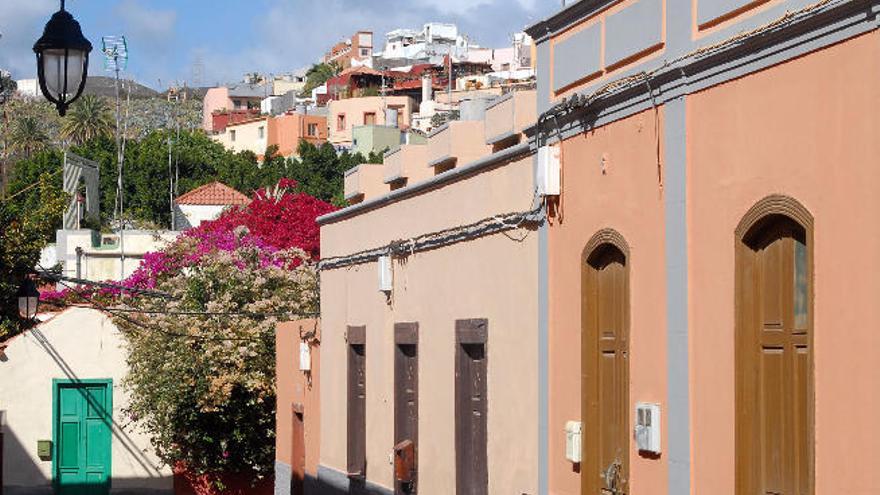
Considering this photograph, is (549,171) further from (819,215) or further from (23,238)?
(23,238)

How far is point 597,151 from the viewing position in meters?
11.4

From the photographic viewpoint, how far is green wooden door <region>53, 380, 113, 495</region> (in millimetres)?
30875

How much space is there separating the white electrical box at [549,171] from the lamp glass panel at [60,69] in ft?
11.4

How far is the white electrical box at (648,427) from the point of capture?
33.9 ft

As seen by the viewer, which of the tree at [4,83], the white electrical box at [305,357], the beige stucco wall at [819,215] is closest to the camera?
the beige stucco wall at [819,215]

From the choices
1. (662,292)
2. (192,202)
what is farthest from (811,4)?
(192,202)

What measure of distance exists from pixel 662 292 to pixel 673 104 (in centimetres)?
120

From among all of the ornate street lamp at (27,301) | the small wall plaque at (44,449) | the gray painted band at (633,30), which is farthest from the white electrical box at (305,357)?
the gray painted band at (633,30)

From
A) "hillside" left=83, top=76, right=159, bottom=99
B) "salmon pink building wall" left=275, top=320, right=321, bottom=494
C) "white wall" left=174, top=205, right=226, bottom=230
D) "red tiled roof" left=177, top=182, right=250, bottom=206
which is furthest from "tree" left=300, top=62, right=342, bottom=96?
"salmon pink building wall" left=275, top=320, right=321, bottom=494

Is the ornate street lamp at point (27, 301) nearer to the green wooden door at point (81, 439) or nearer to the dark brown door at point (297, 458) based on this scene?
the dark brown door at point (297, 458)

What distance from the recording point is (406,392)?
682 inches

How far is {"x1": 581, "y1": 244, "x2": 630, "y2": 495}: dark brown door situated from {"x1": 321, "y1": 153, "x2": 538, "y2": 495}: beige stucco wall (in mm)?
1293

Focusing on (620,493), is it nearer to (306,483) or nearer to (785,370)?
(785,370)

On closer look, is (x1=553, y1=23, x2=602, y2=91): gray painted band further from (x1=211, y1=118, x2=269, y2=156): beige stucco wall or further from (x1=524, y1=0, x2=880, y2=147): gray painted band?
(x1=211, y1=118, x2=269, y2=156): beige stucco wall
